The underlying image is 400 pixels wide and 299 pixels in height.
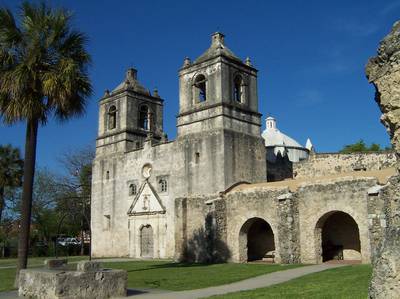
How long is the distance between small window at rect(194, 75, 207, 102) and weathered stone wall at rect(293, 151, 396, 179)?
28.3ft

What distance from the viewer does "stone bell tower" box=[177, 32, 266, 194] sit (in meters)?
28.2

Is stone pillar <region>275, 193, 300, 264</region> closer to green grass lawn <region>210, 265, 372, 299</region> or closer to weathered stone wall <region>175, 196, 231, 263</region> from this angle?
weathered stone wall <region>175, 196, 231, 263</region>

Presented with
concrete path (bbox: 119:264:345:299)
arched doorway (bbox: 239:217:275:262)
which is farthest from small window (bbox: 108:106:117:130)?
concrete path (bbox: 119:264:345:299)

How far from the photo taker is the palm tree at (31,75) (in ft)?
49.1

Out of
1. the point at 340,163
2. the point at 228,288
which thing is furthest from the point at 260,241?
the point at 228,288

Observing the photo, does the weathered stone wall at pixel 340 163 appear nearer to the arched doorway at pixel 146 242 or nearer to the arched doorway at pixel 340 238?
the arched doorway at pixel 340 238

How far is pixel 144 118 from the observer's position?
38.0 meters

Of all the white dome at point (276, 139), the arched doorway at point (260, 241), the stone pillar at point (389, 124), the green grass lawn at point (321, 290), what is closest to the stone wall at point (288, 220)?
the arched doorway at point (260, 241)

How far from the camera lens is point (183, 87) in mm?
31656

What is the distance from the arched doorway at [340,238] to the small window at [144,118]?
59.5 ft

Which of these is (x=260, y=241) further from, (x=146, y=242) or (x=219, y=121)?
(x=146, y=242)

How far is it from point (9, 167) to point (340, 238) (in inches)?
978

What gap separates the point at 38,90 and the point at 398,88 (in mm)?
13035

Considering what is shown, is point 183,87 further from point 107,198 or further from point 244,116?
point 107,198
